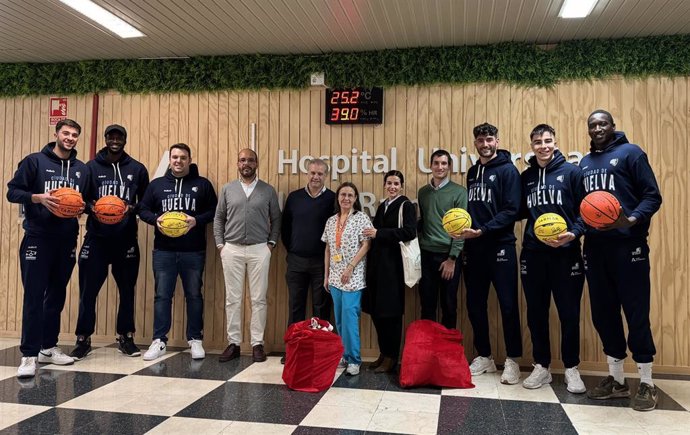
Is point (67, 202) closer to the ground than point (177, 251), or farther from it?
farther from it

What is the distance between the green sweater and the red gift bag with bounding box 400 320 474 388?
2.24ft

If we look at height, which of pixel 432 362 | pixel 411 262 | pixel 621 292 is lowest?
pixel 432 362

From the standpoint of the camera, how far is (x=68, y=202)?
3.75 m

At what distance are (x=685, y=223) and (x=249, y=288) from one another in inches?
151

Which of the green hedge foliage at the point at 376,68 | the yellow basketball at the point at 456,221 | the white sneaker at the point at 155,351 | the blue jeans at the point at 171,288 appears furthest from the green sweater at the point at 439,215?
the white sneaker at the point at 155,351

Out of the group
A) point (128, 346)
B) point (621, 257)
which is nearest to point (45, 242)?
point (128, 346)

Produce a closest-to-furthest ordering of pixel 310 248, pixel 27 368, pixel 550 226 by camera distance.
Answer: pixel 550 226 < pixel 27 368 < pixel 310 248

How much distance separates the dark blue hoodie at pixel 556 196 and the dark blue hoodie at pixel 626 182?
4.8 inches

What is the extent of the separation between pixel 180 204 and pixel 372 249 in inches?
69.9

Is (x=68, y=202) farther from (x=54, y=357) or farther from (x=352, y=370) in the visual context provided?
(x=352, y=370)

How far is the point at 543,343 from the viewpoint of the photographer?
3.68 meters

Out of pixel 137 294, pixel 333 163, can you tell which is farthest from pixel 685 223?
pixel 137 294

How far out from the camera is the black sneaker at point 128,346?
14.6 ft

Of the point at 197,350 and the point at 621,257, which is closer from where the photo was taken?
the point at 621,257
